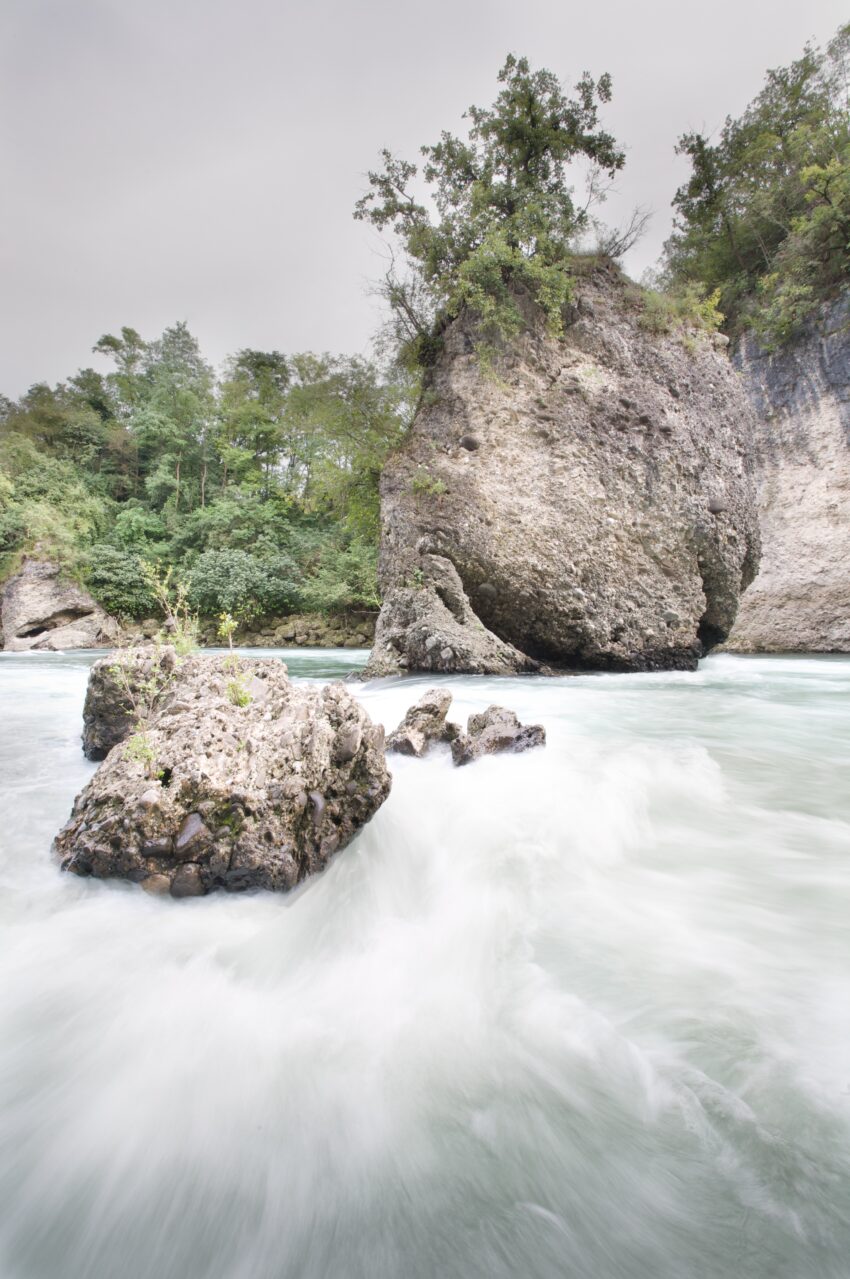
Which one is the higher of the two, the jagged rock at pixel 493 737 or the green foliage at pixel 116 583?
the green foliage at pixel 116 583

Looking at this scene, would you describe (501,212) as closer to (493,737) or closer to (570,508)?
(570,508)

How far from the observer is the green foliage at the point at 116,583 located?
19.9 meters

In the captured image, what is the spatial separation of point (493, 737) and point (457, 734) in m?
0.28

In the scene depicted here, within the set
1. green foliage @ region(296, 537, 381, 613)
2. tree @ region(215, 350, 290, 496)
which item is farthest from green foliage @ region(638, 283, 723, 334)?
tree @ region(215, 350, 290, 496)

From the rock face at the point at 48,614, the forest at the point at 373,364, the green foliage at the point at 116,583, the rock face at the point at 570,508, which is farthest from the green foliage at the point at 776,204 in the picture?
the rock face at the point at 48,614

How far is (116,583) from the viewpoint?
787 inches

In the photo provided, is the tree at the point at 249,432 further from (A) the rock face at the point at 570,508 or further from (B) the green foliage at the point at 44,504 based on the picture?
(A) the rock face at the point at 570,508

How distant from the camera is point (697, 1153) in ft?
4.17

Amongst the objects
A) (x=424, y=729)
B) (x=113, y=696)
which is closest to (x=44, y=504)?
(x=113, y=696)

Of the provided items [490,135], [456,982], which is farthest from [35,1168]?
[490,135]

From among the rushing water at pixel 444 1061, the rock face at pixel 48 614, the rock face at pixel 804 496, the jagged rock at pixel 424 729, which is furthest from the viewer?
the rock face at pixel 48 614

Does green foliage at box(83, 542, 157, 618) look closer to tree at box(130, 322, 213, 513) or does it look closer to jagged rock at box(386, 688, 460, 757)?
tree at box(130, 322, 213, 513)

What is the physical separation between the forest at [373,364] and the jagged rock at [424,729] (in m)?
2.71

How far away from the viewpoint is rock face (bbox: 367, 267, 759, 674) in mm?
9203
